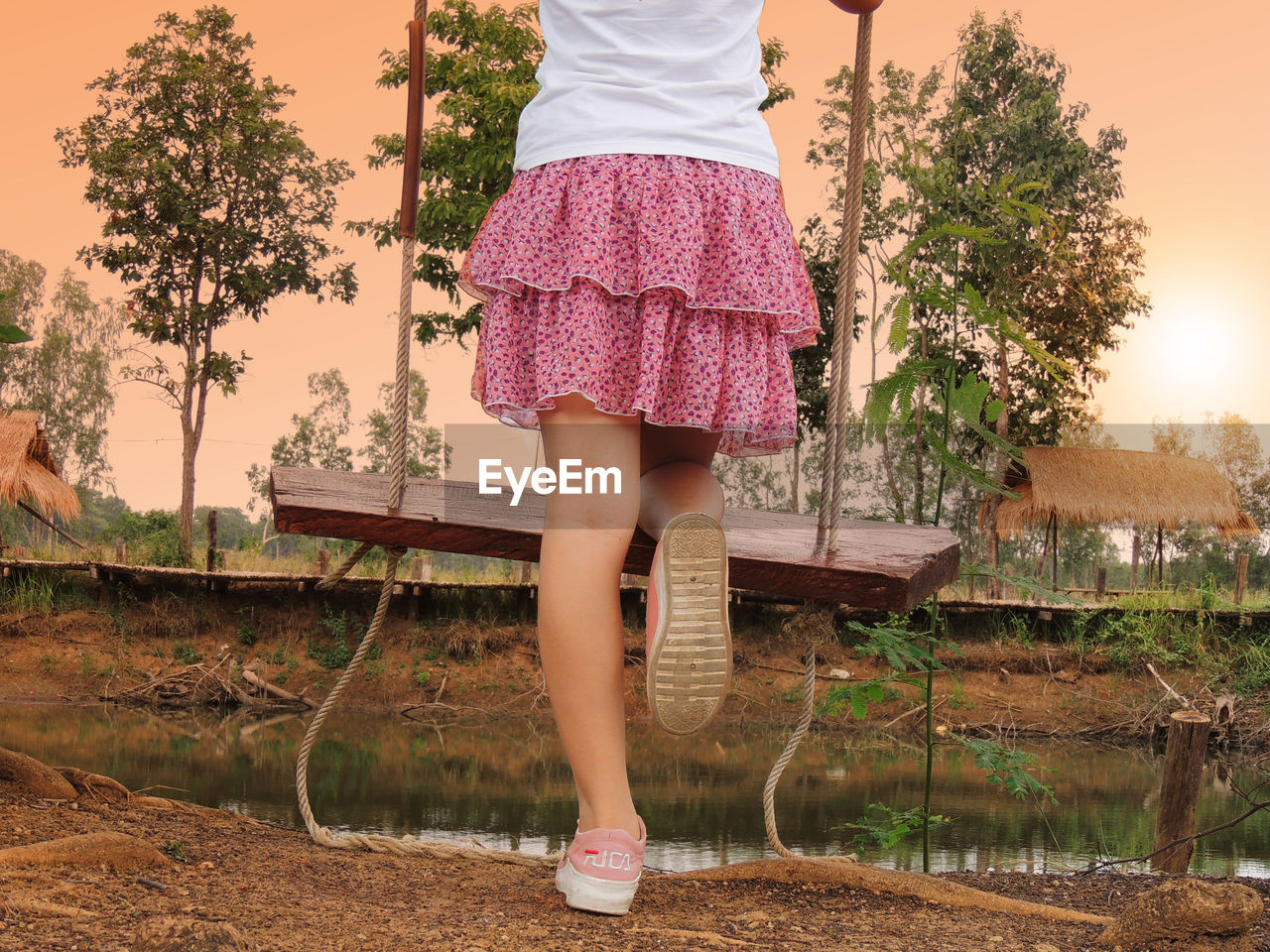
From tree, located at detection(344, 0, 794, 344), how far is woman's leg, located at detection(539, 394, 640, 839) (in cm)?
905

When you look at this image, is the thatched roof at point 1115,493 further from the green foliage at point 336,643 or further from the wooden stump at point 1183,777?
the wooden stump at point 1183,777

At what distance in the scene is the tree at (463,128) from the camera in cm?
1036

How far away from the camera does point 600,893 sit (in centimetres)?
135

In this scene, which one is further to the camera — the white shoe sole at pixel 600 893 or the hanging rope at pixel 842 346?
the hanging rope at pixel 842 346

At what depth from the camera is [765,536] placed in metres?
1.77

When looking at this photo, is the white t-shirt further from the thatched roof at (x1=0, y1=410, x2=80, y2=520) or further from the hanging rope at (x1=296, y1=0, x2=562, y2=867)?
the thatched roof at (x1=0, y1=410, x2=80, y2=520)

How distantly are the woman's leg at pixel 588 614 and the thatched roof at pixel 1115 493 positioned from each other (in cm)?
1265

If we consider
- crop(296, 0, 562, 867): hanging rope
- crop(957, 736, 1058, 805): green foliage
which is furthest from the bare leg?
crop(957, 736, 1058, 805): green foliage

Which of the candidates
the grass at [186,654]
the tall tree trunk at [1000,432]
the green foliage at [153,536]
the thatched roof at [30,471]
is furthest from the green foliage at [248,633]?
the tall tree trunk at [1000,432]

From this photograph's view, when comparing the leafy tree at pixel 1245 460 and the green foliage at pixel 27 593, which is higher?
the leafy tree at pixel 1245 460

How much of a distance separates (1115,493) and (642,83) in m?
13.5

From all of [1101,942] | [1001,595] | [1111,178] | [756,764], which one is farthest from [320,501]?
[1111,178]

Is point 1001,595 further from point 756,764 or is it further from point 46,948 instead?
point 46,948

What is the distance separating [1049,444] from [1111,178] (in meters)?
3.84
